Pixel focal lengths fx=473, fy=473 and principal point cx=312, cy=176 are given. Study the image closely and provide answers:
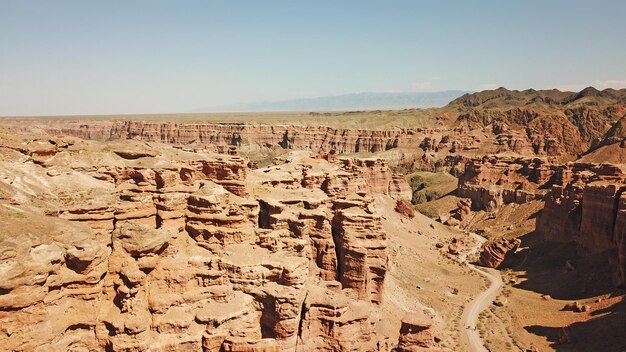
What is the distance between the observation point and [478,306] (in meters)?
49.8

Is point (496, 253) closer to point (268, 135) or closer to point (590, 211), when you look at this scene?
point (590, 211)

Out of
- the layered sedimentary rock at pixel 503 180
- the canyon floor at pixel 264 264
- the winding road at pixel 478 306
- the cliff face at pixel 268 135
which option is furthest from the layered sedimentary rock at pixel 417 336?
the cliff face at pixel 268 135

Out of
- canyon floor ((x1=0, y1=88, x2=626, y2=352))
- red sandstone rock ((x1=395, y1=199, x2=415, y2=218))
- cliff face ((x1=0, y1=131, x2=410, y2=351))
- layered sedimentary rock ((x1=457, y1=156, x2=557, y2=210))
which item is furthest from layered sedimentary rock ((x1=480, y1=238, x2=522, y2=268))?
cliff face ((x1=0, y1=131, x2=410, y2=351))

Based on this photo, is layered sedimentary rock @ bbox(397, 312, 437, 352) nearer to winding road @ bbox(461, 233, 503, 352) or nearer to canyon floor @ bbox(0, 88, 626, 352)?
canyon floor @ bbox(0, 88, 626, 352)

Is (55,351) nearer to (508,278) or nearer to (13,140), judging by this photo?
(13,140)

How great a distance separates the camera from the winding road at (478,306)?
41.0 metres

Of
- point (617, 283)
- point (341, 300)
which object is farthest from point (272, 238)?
point (617, 283)

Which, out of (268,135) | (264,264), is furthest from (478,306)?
(268,135)

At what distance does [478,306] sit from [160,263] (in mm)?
36726

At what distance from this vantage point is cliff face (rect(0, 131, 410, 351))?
20.3 m

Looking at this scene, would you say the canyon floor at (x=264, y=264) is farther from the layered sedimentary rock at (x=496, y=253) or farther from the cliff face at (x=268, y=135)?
the cliff face at (x=268, y=135)

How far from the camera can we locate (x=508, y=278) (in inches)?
2403

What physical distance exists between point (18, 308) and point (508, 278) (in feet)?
186

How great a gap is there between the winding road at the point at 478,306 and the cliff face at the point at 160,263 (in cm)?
1093
